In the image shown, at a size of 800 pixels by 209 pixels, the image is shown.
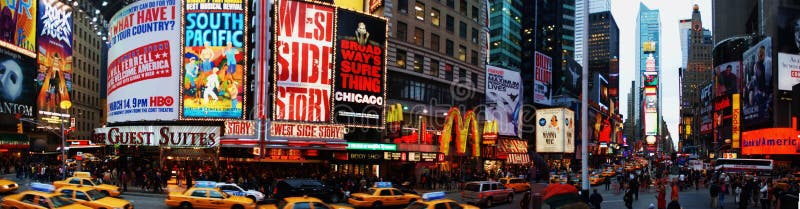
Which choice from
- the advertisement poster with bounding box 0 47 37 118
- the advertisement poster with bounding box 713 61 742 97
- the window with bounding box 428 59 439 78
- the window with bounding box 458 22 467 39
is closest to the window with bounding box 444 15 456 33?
the window with bounding box 458 22 467 39

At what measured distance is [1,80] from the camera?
6800cm

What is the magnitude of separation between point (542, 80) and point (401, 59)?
36198 millimetres

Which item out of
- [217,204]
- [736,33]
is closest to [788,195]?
[217,204]

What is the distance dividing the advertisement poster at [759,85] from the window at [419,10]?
44.0 meters

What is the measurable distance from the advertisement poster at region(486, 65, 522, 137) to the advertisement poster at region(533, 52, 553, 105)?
12651mm

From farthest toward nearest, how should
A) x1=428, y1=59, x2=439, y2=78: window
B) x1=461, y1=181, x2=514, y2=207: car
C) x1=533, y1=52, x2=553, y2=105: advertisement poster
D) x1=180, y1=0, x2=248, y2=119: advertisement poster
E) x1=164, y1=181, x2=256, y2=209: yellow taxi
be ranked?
x1=533, y1=52, x2=553, y2=105: advertisement poster
x1=428, y1=59, x2=439, y2=78: window
x1=180, y1=0, x2=248, y2=119: advertisement poster
x1=461, y1=181, x2=514, y2=207: car
x1=164, y1=181, x2=256, y2=209: yellow taxi

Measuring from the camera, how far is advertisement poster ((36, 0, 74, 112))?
7506 cm

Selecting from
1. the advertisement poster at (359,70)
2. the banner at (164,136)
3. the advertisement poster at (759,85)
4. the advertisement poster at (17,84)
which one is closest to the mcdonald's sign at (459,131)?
the advertisement poster at (359,70)

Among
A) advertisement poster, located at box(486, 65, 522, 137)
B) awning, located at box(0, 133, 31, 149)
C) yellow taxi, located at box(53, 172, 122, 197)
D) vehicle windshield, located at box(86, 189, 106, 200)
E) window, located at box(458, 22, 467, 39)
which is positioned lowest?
yellow taxi, located at box(53, 172, 122, 197)

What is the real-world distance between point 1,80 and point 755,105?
90.6 meters

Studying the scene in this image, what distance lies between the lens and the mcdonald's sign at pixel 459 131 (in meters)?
57.6

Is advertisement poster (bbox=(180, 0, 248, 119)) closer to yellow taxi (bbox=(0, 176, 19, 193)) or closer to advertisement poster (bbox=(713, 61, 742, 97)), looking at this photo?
yellow taxi (bbox=(0, 176, 19, 193))

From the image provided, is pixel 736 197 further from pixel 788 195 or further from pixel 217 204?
pixel 217 204

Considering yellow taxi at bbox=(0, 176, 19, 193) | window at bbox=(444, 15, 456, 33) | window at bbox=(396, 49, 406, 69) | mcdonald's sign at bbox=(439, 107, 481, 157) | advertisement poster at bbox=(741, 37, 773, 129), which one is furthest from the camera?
advertisement poster at bbox=(741, 37, 773, 129)
